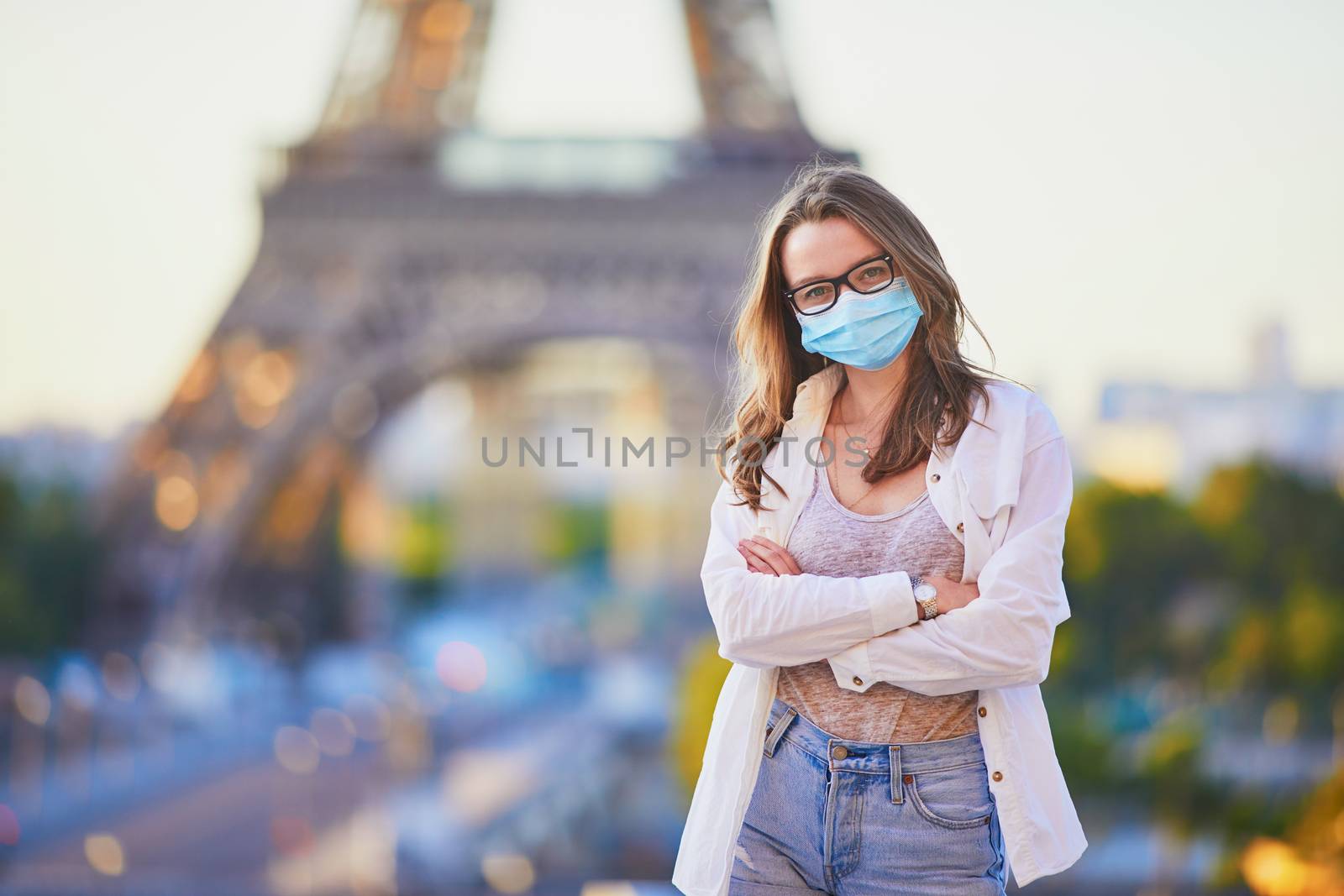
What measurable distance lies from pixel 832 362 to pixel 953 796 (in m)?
0.72

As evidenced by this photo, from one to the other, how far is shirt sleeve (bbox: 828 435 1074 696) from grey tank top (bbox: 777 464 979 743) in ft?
0.18

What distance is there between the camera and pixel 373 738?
640 inches

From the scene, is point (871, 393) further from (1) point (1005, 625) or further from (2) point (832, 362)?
(1) point (1005, 625)

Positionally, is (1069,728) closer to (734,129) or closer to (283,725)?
(734,129)

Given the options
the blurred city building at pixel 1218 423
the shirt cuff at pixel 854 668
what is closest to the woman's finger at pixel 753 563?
the shirt cuff at pixel 854 668

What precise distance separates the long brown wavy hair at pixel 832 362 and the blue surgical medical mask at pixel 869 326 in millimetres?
26

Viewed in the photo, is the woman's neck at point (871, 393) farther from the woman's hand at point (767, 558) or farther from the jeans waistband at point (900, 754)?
the jeans waistband at point (900, 754)

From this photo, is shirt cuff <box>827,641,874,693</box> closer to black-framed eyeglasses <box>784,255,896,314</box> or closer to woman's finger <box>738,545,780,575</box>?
woman's finger <box>738,545,780,575</box>

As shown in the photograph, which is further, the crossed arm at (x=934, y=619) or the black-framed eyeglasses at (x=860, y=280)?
the black-framed eyeglasses at (x=860, y=280)

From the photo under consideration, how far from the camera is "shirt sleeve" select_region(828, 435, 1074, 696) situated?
1.67 meters

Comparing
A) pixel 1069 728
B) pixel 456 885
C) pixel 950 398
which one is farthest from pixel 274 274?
pixel 950 398

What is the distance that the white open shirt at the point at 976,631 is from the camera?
5.53 ft

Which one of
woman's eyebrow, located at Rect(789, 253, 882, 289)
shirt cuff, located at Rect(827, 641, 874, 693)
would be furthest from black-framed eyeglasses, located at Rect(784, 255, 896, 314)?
shirt cuff, located at Rect(827, 641, 874, 693)

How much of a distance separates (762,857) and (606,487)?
4368 centimetres
